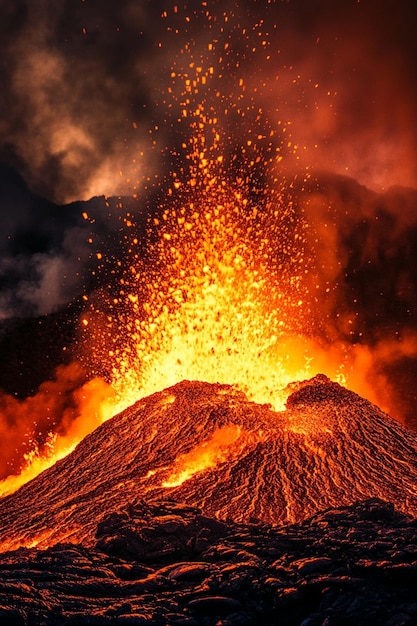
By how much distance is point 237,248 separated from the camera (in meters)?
28.8

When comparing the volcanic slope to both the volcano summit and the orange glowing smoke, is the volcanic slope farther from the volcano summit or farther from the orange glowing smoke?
the orange glowing smoke

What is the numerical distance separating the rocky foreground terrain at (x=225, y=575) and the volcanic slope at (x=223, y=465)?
2.01 meters

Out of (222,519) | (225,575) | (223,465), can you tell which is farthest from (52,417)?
(225,575)

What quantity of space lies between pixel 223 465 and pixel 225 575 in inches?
220

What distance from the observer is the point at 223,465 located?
12.4 metres

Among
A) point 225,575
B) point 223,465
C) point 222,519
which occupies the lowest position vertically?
point 225,575

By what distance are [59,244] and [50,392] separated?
9741 millimetres

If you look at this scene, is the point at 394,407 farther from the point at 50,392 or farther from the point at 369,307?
the point at 50,392

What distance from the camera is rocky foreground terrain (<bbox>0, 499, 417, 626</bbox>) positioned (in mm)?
5891

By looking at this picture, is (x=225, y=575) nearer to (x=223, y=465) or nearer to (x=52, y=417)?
(x=223, y=465)

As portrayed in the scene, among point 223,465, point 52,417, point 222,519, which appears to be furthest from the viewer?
point 52,417

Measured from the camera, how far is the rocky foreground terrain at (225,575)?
5.89 meters

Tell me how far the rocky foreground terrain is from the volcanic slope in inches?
79.2

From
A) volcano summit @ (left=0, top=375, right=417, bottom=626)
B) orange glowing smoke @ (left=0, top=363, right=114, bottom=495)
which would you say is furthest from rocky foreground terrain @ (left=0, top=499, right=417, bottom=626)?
orange glowing smoke @ (left=0, top=363, right=114, bottom=495)
